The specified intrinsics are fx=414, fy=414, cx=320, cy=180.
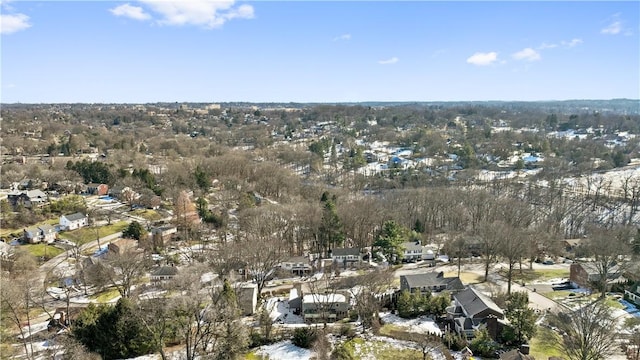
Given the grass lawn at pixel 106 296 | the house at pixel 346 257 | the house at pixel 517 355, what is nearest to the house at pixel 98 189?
the grass lawn at pixel 106 296

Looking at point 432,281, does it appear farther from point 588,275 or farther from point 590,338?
point 590,338

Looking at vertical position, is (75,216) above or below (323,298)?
above

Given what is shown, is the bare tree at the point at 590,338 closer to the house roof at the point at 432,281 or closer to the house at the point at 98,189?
the house roof at the point at 432,281

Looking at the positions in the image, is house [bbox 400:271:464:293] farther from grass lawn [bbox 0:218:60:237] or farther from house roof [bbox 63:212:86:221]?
grass lawn [bbox 0:218:60:237]

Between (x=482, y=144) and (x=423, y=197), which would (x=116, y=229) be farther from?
(x=482, y=144)

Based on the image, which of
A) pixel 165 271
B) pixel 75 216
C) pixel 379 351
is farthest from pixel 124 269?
pixel 75 216

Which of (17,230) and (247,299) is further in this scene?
(17,230)

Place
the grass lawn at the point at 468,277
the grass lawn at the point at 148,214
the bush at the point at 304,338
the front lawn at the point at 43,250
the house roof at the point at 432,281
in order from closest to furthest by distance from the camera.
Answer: the bush at the point at 304,338
the house roof at the point at 432,281
the grass lawn at the point at 468,277
the front lawn at the point at 43,250
the grass lawn at the point at 148,214
